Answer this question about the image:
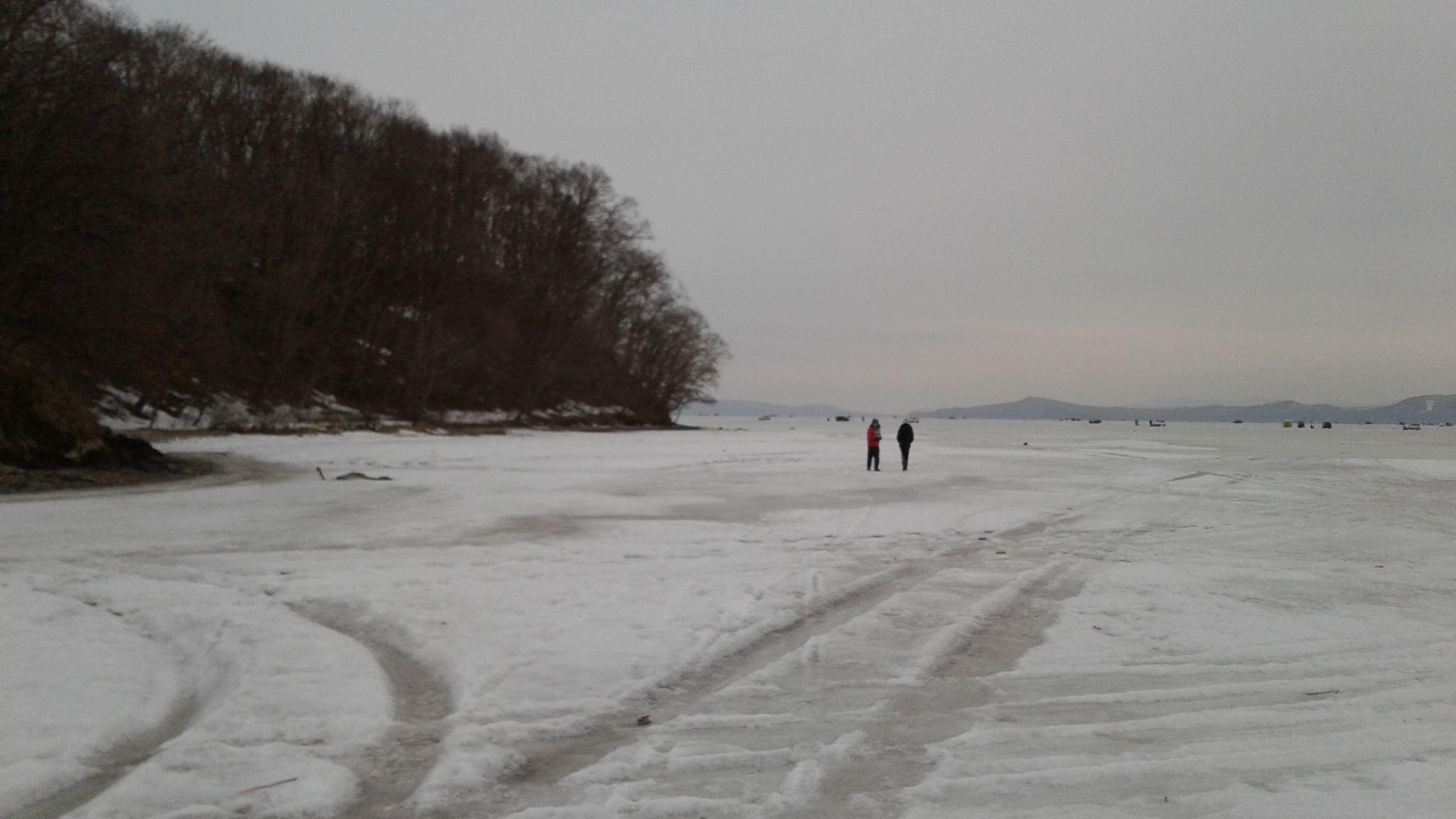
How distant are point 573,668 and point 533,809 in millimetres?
2140

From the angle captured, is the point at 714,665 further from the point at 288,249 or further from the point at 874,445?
the point at 288,249

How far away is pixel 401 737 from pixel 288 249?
143 ft

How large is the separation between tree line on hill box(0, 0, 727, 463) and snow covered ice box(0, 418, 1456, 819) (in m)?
9.28

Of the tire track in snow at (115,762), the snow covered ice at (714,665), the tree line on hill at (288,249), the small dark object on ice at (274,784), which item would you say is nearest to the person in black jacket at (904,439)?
the snow covered ice at (714,665)

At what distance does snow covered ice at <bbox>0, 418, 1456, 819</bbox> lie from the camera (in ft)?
13.0

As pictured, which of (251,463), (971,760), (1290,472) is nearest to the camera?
(971,760)

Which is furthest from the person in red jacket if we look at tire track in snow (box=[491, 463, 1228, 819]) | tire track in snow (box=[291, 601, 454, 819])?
tire track in snow (box=[291, 601, 454, 819])

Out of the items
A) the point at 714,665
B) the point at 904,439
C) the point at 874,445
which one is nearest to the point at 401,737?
the point at 714,665

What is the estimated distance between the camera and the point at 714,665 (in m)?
5.97

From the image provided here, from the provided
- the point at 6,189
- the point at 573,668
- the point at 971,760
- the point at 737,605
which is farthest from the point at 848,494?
the point at 6,189

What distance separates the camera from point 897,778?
161 inches

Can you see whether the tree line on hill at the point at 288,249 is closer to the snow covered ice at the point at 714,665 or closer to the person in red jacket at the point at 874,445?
the snow covered ice at the point at 714,665

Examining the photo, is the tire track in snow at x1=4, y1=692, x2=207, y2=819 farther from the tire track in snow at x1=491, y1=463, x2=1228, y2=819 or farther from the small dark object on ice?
the tire track in snow at x1=491, y1=463, x2=1228, y2=819

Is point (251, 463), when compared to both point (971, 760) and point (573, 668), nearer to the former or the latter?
point (573, 668)
